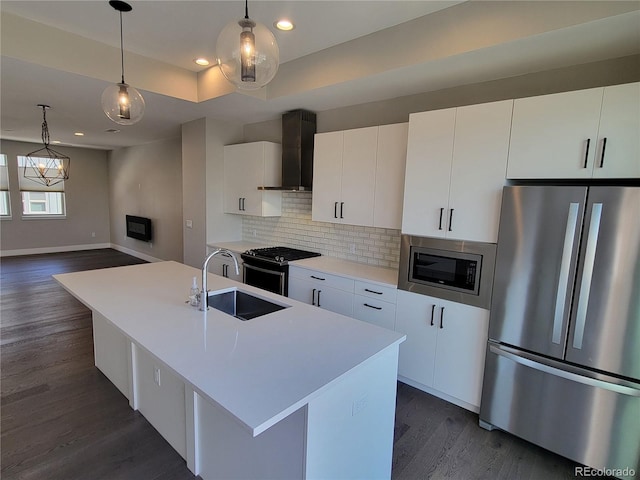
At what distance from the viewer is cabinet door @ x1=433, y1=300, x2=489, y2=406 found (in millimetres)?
2422

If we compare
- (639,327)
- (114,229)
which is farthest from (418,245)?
(114,229)

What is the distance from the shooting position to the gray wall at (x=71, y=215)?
7.62m

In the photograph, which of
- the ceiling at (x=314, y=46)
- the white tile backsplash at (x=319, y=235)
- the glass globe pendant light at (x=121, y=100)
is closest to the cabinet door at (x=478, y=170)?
the ceiling at (x=314, y=46)

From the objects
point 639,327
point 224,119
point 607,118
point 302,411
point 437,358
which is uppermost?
point 224,119

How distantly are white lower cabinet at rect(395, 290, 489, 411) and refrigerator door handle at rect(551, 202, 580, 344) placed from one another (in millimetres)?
420

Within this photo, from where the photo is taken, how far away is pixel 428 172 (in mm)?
2594

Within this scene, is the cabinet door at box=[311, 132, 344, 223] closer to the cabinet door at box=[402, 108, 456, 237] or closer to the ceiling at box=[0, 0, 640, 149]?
the ceiling at box=[0, 0, 640, 149]

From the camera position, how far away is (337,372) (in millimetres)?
1396

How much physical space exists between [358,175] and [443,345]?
1.69 m

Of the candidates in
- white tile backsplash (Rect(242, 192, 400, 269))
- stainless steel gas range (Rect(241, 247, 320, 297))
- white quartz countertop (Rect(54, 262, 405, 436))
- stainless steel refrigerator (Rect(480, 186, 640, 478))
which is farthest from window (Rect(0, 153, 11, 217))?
stainless steel refrigerator (Rect(480, 186, 640, 478))

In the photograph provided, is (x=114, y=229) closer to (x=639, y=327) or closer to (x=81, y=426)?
(x=81, y=426)

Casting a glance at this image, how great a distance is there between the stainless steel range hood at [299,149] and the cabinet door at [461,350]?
2066 mm

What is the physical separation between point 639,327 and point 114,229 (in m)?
10.2

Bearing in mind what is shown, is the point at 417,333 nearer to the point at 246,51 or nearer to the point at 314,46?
the point at 246,51
